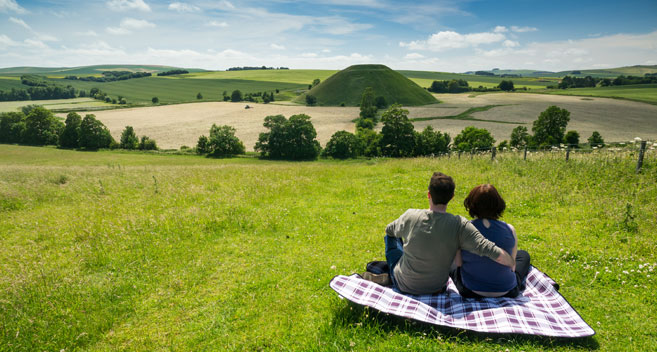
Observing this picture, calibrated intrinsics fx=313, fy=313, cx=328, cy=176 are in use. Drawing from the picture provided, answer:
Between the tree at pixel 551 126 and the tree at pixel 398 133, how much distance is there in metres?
21.6

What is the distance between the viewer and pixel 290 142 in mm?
58594

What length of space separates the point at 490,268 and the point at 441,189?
5.21 feet

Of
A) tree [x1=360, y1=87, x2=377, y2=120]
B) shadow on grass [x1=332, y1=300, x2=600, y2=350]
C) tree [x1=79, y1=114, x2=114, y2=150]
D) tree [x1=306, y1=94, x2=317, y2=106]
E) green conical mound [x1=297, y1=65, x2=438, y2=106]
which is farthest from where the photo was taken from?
tree [x1=306, y1=94, x2=317, y2=106]

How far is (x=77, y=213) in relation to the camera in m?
10.9

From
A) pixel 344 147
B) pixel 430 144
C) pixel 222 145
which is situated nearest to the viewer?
pixel 430 144

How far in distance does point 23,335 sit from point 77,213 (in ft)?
22.8

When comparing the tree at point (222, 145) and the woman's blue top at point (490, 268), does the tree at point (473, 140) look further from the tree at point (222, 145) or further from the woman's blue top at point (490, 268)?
the woman's blue top at point (490, 268)

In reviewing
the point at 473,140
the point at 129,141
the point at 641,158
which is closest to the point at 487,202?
the point at 641,158

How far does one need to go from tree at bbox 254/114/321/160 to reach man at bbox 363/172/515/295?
176 feet

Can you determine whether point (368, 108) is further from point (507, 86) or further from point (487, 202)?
point (507, 86)

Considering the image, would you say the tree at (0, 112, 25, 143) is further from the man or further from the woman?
the woman

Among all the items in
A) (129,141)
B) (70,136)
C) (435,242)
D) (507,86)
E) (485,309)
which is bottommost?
(129,141)

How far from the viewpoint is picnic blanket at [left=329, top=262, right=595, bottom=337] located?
471cm

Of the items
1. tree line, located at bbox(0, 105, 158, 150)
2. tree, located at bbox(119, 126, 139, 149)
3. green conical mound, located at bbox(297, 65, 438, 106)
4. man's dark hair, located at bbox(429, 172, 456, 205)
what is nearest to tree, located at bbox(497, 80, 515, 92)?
green conical mound, located at bbox(297, 65, 438, 106)
